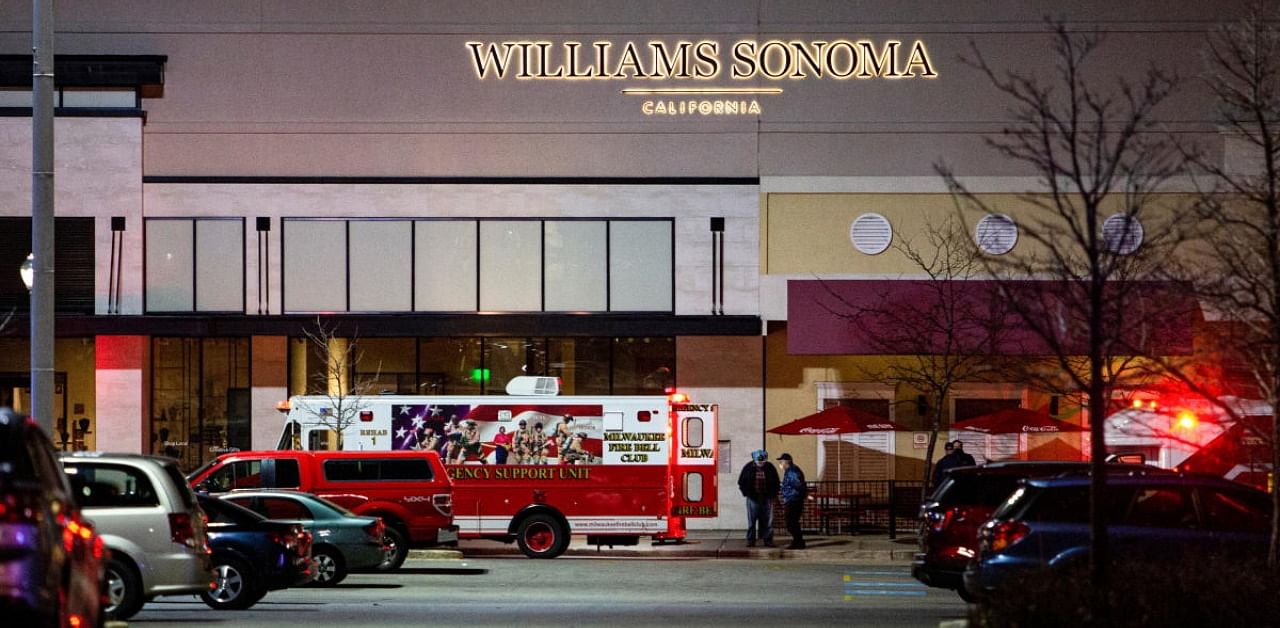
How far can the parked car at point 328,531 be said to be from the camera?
70.1ft

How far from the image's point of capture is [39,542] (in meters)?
8.61

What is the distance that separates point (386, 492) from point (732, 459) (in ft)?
35.8

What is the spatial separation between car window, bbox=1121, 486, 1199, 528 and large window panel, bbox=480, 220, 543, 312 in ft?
63.6

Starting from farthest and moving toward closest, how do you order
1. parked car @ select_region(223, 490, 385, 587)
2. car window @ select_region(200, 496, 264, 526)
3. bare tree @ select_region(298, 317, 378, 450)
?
1. bare tree @ select_region(298, 317, 378, 450)
2. parked car @ select_region(223, 490, 385, 587)
3. car window @ select_region(200, 496, 264, 526)

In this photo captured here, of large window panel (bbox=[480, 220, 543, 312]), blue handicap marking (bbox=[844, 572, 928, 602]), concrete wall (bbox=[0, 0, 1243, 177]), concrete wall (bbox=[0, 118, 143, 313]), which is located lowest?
blue handicap marking (bbox=[844, 572, 928, 602])

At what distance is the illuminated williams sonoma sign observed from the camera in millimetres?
34844

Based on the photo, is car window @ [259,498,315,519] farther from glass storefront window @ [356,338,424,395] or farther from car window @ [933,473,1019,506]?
glass storefront window @ [356,338,424,395]

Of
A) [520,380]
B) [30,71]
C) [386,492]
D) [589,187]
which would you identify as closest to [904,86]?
[589,187]

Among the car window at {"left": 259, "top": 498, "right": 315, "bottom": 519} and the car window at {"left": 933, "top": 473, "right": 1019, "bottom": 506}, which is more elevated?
the car window at {"left": 933, "top": 473, "right": 1019, "bottom": 506}

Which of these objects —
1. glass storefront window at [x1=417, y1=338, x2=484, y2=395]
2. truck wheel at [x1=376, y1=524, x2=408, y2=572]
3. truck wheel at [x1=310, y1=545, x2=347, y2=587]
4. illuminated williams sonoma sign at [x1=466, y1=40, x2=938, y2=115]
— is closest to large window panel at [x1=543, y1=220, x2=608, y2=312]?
glass storefront window at [x1=417, y1=338, x2=484, y2=395]

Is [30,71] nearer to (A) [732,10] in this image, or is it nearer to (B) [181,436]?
(B) [181,436]

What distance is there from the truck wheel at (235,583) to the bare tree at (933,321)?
15557 mm

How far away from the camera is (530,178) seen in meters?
34.7

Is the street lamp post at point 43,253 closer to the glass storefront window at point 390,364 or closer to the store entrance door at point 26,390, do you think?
the glass storefront window at point 390,364
